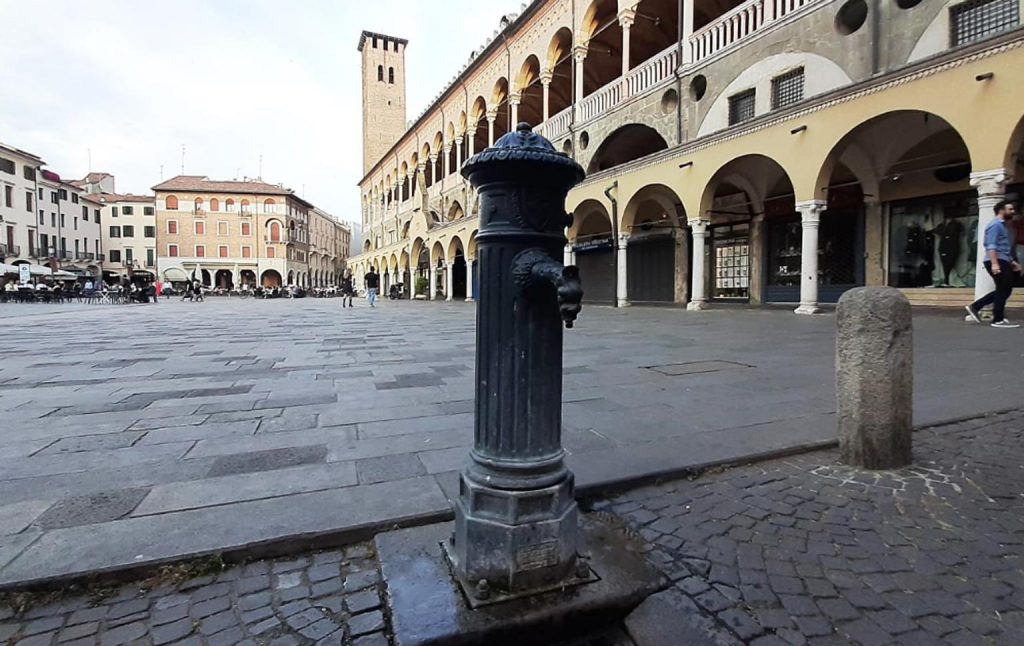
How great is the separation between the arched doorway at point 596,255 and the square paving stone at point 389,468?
832 inches

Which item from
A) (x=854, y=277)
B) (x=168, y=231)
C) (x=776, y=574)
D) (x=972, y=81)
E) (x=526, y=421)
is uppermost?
(x=168, y=231)

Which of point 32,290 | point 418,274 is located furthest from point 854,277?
point 32,290

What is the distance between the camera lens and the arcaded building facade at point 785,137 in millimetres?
10477

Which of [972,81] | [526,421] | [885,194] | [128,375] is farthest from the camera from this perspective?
[885,194]

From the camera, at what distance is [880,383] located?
2.81m

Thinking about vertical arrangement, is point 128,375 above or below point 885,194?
below

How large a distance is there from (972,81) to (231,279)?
279 feet

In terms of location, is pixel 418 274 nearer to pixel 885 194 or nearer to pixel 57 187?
pixel 885 194

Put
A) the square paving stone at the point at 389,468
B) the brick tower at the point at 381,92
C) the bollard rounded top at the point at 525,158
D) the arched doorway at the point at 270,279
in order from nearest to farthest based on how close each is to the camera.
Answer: the bollard rounded top at the point at 525,158
the square paving stone at the point at 389,468
the brick tower at the point at 381,92
the arched doorway at the point at 270,279

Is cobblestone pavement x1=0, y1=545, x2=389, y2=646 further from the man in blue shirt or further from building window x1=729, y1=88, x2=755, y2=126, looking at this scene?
building window x1=729, y1=88, x2=755, y2=126

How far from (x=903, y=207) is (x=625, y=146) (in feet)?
37.2

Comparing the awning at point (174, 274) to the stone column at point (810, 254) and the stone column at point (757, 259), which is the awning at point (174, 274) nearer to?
the stone column at point (757, 259)

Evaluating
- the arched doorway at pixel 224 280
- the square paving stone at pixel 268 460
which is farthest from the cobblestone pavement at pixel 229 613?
the arched doorway at pixel 224 280

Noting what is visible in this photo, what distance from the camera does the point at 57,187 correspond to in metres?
56.7
